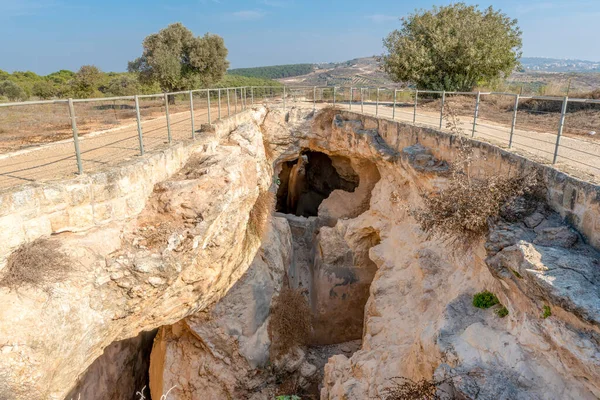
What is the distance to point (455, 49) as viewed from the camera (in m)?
18.7

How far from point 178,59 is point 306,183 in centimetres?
1100

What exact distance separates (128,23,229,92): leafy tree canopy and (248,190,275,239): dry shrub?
14.0 m

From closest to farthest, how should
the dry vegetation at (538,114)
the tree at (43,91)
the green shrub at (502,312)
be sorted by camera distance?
the green shrub at (502,312)
the dry vegetation at (538,114)
the tree at (43,91)

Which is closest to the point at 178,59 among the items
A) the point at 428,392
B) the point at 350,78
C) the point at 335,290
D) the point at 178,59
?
the point at 178,59

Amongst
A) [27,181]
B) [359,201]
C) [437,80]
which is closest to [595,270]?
[27,181]

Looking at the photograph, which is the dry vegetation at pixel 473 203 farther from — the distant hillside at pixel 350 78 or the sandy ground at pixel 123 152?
the distant hillside at pixel 350 78

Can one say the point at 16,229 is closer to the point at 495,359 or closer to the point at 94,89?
the point at 495,359

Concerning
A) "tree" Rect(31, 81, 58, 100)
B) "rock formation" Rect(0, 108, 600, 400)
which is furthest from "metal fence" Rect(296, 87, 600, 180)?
"tree" Rect(31, 81, 58, 100)

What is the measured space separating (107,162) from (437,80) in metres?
16.6

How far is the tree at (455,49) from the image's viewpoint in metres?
18.3

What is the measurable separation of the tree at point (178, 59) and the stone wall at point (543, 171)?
1640 centimetres

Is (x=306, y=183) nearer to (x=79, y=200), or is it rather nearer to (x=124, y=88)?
(x=124, y=88)

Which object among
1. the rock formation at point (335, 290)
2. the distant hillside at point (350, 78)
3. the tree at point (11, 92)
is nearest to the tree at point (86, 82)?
the tree at point (11, 92)

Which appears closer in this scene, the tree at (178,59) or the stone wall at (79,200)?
the stone wall at (79,200)
